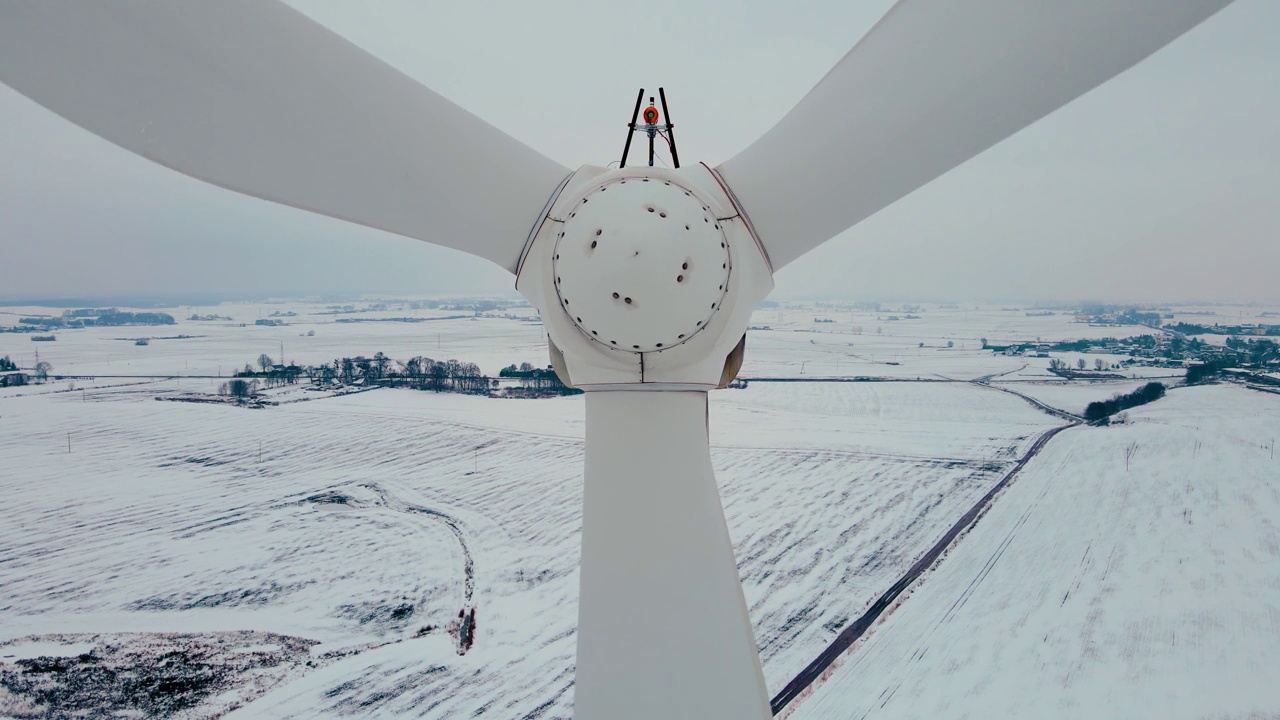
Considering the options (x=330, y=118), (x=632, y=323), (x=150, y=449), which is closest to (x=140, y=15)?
(x=330, y=118)

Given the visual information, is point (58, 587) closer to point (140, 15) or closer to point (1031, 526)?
point (140, 15)

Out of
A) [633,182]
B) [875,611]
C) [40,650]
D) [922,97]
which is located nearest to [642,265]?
[633,182]

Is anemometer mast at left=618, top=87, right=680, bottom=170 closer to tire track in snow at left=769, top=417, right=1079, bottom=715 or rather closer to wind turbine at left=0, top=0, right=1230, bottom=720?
wind turbine at left=0, top=0, right=1230, bottom=720

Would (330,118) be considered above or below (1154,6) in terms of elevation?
below

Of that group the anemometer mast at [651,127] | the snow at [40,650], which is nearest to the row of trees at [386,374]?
the snow at [40,650]

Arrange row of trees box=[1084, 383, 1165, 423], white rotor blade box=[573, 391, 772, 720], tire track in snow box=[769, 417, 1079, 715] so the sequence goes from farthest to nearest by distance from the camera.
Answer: row of trees box=[1084, 383, 1165, 423], tire track in snow box=[769, 417, 1079, 715], white rotor blade box=[573, 391, 772, 720]

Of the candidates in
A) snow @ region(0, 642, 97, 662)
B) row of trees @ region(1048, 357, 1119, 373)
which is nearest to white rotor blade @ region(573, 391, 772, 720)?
snow @ region(0, 642, 97, 662)
